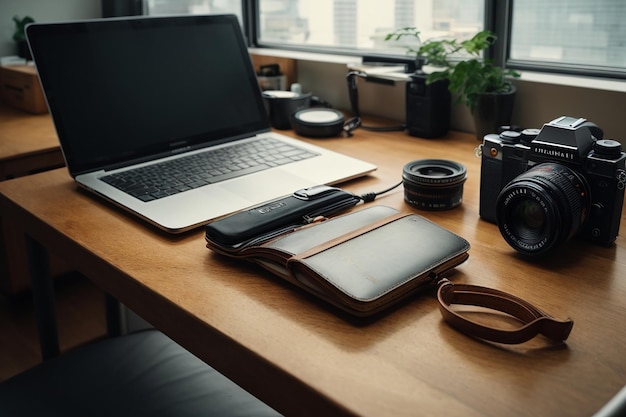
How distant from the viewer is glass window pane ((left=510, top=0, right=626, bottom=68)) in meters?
1.40

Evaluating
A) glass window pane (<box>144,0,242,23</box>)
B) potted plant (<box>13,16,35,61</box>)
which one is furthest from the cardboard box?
glass window pane (<box>144,0,242,23</box>)

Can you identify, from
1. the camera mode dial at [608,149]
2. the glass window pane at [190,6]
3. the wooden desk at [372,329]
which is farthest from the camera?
the glass window pane at [190,6]

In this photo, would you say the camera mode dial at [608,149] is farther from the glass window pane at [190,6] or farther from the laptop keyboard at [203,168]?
the glass window pane at [190,6]

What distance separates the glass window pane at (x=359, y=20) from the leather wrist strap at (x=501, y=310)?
107 centimetres

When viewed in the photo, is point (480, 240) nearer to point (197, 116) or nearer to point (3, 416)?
point (197, 116)

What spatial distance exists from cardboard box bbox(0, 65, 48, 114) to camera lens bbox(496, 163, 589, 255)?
152 centimetres

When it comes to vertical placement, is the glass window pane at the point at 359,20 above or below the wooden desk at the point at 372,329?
above

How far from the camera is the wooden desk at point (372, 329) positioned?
561mm

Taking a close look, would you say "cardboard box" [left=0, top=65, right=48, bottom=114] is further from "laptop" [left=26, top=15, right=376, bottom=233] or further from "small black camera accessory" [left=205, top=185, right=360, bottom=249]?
"small black camera accessory" [left=205, top=185, right=360, bottom=249]

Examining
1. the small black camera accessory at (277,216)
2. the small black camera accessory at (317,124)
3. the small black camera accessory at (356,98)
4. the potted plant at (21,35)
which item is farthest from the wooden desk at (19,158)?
the small black camera accessory at (277,216)

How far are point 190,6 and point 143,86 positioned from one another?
5.05ft

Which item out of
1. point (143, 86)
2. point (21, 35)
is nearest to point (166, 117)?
point (143, 86)

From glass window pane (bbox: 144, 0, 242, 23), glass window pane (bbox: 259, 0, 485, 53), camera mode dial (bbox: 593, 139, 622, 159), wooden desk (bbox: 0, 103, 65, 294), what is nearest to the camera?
camera mode dial (bbox: 593, 139, 622, 159)

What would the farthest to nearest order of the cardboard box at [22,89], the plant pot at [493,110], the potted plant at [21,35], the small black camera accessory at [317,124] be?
the potted plant at [21,35] → the cardboard box at [22,89] → the small black camera accessory at [317,124] → the plant pot at [493,110]
